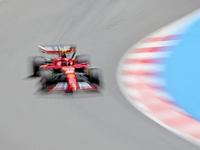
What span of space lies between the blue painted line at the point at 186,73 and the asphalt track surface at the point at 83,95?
1.09m

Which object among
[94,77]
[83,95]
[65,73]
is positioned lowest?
[83,95]

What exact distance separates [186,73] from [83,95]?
2.65 metres

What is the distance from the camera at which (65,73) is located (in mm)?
6113

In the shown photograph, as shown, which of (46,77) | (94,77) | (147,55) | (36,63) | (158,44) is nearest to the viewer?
(46,77)

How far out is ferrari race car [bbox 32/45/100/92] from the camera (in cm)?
576

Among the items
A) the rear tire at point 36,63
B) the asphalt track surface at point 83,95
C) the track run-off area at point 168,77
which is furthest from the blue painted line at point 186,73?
the rear tire at point 36,63

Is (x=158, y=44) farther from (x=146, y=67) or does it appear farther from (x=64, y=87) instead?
(x=64, y=87)

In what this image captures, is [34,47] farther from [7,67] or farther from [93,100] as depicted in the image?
[93,100]

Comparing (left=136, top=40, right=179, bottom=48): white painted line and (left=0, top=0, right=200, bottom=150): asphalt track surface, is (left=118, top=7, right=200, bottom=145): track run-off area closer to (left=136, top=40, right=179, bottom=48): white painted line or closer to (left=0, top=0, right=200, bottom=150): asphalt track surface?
(left=136, top=40, right=179, bottom=48): white painted line

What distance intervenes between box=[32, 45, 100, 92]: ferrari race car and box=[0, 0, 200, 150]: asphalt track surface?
284mm

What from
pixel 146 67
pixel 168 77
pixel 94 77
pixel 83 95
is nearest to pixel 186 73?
pixel 168 77

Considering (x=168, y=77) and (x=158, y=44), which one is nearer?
(x=168, y=77)

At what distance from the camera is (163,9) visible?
12.5m

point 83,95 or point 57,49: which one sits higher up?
point 57,49
